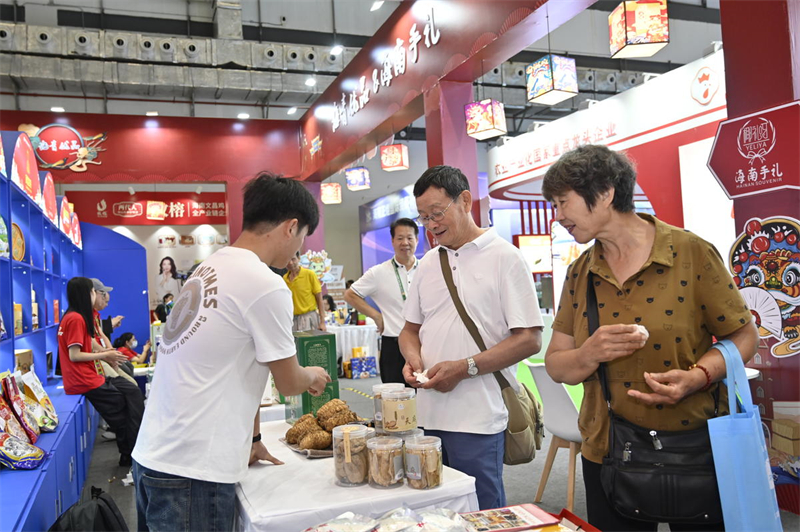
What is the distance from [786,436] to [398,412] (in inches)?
97.6

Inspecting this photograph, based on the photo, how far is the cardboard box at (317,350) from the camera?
7.72 feet

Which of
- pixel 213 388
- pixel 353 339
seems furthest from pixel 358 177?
pixel 213 388

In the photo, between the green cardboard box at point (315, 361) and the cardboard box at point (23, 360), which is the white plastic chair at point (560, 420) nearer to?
the green cardboard box at point (315, 361)

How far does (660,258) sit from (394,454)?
833mm

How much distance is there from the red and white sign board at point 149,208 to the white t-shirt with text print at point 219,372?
12.0 metres

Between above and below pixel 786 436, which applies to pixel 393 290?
above

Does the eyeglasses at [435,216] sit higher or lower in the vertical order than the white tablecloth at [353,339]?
higher

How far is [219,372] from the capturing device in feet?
4.85

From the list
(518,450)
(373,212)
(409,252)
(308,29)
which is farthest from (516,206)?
(518,450)

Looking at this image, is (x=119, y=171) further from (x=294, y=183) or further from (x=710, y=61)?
(x=294, y=183)

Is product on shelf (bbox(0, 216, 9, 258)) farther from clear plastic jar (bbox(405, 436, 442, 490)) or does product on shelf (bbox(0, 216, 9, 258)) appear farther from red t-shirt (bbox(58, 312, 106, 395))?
clear plastic jar (bbox(405, 436, 442, 490))

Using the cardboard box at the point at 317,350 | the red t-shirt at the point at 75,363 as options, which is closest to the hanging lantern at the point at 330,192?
the red t-shirt at the point at 75,363

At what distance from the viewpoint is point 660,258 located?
1479 mm

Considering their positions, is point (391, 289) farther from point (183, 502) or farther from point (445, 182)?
point (183, 502)
